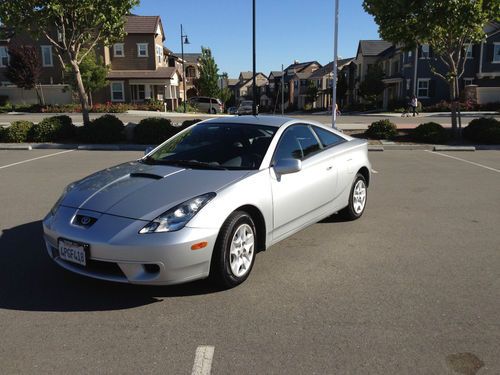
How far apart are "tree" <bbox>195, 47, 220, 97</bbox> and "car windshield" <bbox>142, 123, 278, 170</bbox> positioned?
164 ft

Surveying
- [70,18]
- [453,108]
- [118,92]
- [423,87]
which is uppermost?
[70,18]

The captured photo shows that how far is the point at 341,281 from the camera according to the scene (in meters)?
4.34

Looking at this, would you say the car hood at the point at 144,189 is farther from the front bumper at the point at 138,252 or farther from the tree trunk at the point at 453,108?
the tree trunk at the point at 453,108

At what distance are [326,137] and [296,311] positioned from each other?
277 centimetres

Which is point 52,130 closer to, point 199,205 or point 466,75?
point 199,205

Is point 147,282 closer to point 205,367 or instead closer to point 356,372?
point 205,367

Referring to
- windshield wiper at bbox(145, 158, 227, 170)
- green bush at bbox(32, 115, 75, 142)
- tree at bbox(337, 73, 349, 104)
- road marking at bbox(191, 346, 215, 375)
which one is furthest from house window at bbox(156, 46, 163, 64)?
road marking at bbox(191, 346, 215, 375)

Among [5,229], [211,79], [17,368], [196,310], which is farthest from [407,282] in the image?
[211,79]

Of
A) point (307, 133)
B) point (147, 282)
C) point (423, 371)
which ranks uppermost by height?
point (307, 133)

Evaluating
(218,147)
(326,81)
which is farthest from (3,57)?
(218,147)

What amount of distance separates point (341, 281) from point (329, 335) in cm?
104

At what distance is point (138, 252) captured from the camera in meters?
3.58

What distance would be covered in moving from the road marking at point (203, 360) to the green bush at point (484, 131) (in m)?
15.3

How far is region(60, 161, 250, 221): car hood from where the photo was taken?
382 cm
